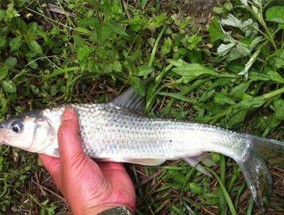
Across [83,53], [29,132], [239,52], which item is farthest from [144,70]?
[29,132]

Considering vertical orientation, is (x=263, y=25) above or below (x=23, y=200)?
above

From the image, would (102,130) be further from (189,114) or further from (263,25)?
(263,25)

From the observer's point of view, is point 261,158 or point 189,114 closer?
point 261,158

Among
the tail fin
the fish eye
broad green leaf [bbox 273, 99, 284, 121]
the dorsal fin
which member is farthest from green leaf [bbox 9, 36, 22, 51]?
broad green leaf [bbox 273, 99, 284, 121]

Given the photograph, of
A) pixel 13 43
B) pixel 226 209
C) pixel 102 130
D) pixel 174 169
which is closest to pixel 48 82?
pixel 13 43

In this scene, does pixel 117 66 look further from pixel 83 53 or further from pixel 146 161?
pixel 146 161

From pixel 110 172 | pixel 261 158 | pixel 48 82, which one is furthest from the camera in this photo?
pixel 48 82
